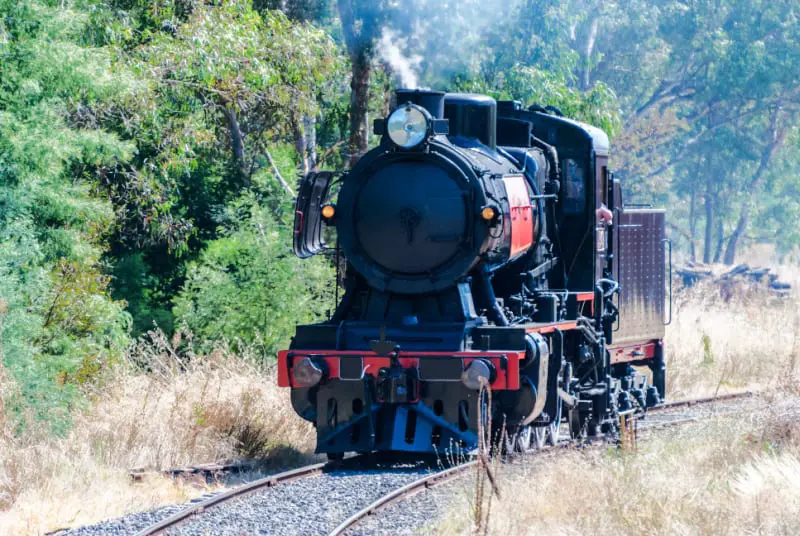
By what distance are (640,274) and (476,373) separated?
4373mm

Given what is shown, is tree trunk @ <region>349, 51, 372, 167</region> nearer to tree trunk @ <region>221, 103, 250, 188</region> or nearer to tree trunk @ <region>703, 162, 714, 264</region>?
tree trunk @ <region>221, 103, 250, 188</region>

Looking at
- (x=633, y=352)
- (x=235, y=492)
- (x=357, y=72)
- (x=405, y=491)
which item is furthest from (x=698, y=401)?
(x=235, y=492)

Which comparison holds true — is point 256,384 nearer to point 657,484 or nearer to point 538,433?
point 538,433

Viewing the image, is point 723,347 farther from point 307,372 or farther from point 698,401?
point 307,372

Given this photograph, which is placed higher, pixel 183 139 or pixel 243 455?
pixel 183 139

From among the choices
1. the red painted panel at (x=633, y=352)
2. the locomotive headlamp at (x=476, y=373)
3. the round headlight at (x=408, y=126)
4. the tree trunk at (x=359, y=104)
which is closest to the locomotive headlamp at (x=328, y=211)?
the round headlight at (x=408, y=126)

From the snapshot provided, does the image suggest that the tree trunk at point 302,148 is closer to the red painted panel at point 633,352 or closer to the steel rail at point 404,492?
the red painted panel at point 633,352

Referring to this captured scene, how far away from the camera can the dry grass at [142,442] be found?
8.95 metres

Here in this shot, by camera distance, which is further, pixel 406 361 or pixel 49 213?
pixel 49 213

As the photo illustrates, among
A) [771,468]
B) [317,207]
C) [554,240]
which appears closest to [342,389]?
[317,207]

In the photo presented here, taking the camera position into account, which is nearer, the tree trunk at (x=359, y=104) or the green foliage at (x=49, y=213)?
the green foliage at (x=49, y=213)

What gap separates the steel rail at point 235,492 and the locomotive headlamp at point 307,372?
0.71 meters

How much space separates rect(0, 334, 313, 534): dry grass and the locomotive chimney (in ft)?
11.2

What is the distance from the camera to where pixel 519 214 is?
1062 cm
